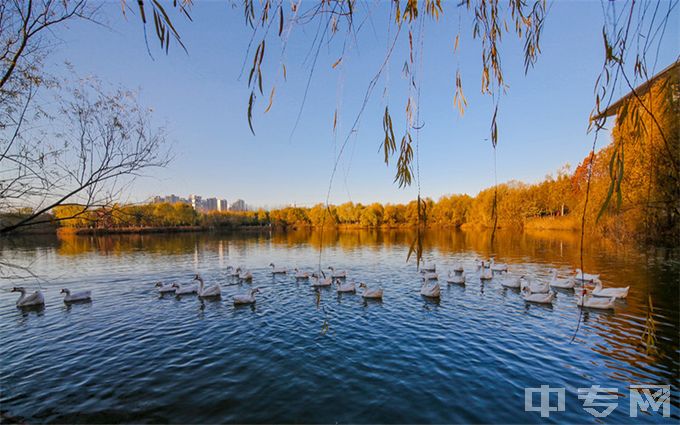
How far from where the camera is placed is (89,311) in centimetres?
1384

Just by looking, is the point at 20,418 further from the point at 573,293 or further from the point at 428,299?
the point at 573,293

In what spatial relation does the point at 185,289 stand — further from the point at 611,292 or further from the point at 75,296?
the point at 611,292

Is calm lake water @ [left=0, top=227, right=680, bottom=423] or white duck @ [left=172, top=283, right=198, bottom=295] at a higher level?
white duck @ [left=172, top=283, right=198, bottom=295]

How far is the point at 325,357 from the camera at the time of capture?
884 cm

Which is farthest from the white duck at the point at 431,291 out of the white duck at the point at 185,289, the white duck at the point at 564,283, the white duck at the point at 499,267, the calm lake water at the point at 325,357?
the white duck at the point at 185,289

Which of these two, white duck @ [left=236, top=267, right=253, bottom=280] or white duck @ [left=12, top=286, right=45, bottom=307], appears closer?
white duck @ [left=12, top=286, right=45, bottom=307]

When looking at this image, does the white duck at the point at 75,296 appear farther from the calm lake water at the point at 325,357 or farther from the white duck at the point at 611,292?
the white duck at the point at 611,292

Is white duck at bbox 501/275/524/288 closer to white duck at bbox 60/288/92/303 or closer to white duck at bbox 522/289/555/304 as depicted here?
white duck at bbox 522/289/555/304

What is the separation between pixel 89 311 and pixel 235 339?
8.96m

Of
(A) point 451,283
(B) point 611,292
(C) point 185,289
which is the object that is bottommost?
(A) point 451,283

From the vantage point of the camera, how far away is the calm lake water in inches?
257

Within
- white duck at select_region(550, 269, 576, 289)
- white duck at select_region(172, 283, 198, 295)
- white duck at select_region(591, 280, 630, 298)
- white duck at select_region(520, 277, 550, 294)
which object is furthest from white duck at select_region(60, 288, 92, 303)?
white duck at select_region(591, 280, 630, 298)

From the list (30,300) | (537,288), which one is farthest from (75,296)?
(537,288)

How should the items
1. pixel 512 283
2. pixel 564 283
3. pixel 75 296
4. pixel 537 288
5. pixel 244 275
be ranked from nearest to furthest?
1. pixel 537 288
2. pixel 75 296
3. pixel 564 283
4. pixel 512 283
5. pixel 244 275
